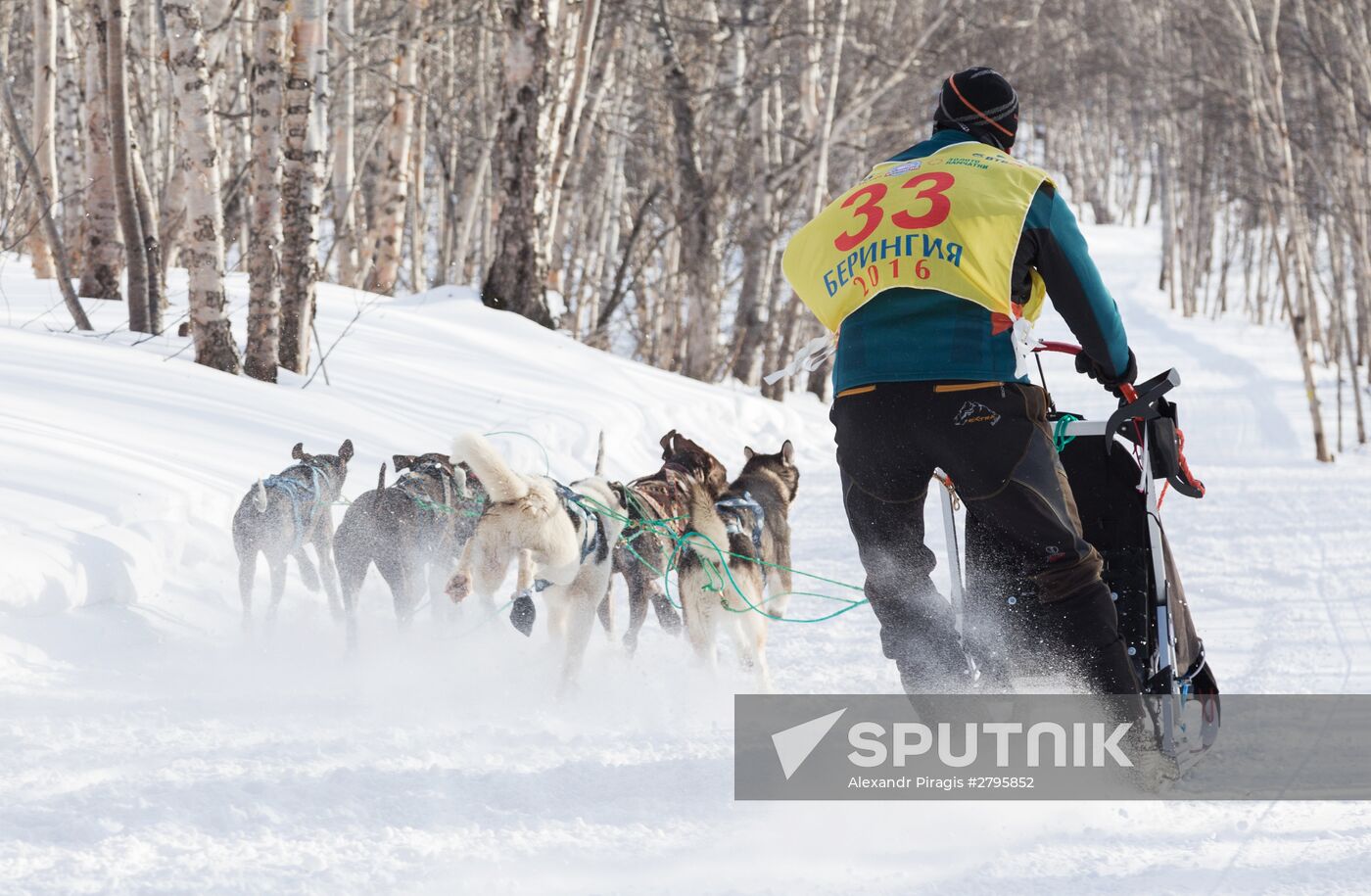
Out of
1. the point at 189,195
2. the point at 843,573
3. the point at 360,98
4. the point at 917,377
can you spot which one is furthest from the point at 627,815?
the point at 360,98

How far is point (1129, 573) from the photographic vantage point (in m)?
3.02

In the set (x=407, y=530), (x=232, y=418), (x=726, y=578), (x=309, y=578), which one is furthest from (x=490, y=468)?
(x=232, y=418)

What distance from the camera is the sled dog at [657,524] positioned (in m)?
4.32

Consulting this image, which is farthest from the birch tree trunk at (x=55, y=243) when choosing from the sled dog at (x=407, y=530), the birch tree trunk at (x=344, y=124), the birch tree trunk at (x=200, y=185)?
the sled dog at (x=407, y=530)

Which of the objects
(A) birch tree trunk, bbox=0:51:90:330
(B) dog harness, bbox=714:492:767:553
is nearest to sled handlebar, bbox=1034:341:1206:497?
(B) dog harness, bbox=714:492:767:553

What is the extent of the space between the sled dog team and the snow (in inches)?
7.9

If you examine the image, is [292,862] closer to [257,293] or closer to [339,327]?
[257,293]

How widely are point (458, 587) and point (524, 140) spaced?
24.2 ft

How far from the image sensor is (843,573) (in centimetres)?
576

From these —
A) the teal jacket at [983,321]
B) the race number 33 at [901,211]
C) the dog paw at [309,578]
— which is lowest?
the dog paw at [309,578]

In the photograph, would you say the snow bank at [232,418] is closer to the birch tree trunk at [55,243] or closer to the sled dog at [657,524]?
the birch tree trunk at [55,243]

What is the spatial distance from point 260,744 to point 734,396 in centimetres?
808

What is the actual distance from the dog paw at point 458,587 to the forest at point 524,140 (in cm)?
414

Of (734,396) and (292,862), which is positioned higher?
(292,862)
